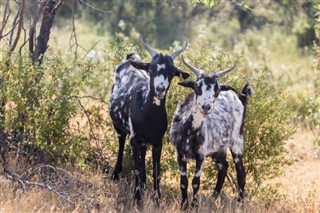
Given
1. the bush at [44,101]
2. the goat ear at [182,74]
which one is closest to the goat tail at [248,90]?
the goat ear at [182,74]

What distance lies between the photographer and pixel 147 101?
28.2 ft

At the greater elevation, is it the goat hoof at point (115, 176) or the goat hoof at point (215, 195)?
the goat hoof at point (115, 176)

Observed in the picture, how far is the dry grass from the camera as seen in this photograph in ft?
25.8

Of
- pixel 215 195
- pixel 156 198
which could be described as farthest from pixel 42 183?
pixel 215 195

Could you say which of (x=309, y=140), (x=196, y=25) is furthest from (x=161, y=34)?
(x=309, y=140)

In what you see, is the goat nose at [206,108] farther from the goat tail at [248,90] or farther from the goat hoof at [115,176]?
the goat hoof at [115,176]

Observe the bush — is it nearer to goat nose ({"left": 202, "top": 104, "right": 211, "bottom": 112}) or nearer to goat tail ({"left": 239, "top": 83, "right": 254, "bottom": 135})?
goat nose ({"left": 202, "top": 104, "right": 211, "bottom": 112})

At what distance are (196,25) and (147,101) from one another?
2312 cm

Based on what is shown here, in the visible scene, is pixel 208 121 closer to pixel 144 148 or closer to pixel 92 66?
pixel 144 148

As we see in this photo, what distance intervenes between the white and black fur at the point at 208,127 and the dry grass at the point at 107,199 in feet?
1.22

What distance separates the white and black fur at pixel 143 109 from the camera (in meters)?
8.23

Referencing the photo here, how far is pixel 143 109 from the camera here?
8.64 metres

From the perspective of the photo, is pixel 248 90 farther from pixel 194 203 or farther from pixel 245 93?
pixel 194 203

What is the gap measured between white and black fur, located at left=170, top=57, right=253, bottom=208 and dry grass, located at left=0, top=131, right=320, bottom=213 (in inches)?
14.7
